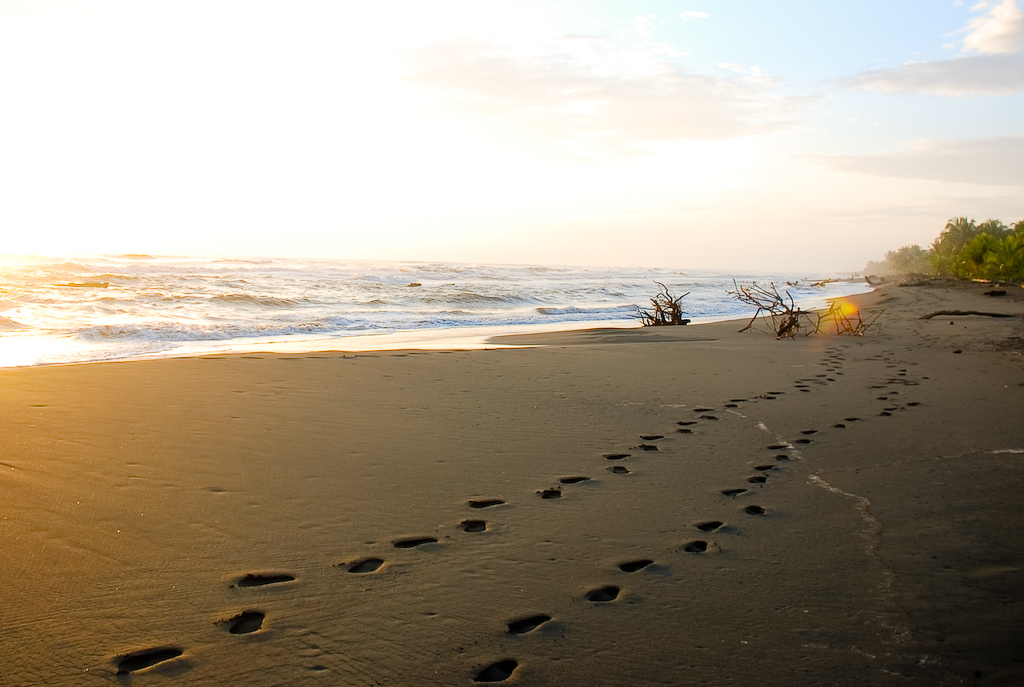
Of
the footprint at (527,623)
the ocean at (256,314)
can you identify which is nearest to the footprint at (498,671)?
the footprint at (527,623)

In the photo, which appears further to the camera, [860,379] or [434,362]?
[434,362]

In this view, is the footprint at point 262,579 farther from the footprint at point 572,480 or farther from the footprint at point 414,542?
the footprint at point 572,480

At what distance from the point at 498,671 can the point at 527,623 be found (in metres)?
0.26

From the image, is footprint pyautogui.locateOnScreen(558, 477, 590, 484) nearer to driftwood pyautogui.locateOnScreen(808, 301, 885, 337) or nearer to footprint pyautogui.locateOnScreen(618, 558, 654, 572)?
footprint pyautogui.locateOnScreen(618, 558, 654, 572)

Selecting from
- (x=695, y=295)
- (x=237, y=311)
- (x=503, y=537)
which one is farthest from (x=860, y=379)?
(x=695, y=295)

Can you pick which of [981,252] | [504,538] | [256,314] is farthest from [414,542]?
[981,252]

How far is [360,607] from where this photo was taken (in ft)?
7.06

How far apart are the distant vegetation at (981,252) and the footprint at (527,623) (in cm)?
2407

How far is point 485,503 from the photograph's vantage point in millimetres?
3146

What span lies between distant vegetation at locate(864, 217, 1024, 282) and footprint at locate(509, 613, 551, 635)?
79.0 ft

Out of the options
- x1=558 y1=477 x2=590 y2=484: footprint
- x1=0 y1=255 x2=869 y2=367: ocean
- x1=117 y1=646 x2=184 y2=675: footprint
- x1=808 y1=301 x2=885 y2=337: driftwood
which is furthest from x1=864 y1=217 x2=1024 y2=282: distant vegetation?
x1=117 y1=646 x2=184 y2=675: footprint

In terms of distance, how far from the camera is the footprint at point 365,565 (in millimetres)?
2420

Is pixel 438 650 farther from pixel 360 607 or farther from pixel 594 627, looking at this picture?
pixel 594 627

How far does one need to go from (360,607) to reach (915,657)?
64.7 inches
